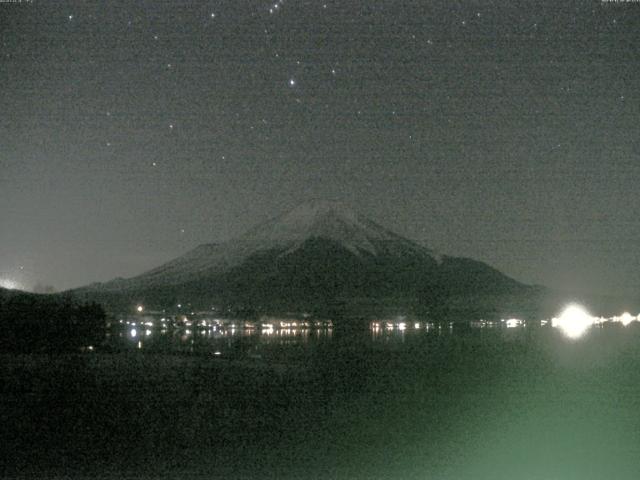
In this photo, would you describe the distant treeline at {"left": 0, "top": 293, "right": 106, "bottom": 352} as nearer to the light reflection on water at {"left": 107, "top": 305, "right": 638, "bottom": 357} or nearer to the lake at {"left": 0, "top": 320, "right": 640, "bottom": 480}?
the light reflection on water at {"left": 107, "top": 305, "right": 638, "bottom": 357}

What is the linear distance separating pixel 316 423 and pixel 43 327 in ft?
83.2

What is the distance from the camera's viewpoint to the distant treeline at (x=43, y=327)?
3766 cm

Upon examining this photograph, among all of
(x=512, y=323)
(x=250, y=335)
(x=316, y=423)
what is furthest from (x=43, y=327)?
(x=512, y=323)

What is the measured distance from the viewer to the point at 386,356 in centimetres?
3591

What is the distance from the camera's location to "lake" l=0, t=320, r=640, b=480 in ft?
40.1

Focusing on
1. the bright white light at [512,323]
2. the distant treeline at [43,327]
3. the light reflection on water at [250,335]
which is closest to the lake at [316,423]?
the distant treeline at [43,327]

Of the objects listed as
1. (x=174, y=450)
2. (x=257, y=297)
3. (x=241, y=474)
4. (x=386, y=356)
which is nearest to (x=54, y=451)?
(x=174, y=450)

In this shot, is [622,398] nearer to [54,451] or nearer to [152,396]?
[152,396]

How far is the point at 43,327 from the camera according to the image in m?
38.7

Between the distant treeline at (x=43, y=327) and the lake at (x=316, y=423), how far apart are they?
33.9ft

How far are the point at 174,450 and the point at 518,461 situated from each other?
5.02 m

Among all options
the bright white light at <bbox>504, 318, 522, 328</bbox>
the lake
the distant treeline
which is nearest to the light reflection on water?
the distant treeline

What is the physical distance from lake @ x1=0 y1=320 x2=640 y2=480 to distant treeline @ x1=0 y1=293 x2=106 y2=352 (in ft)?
33.9

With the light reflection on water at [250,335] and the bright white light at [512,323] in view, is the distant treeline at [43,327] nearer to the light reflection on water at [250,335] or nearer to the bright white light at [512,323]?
the light reflection on water at [250,335]
